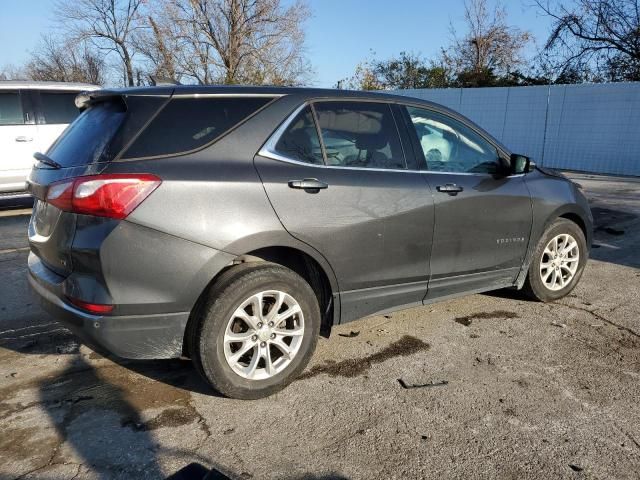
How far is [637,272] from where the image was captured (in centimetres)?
577

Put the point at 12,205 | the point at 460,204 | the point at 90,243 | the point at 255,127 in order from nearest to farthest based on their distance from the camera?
the point at 90,243 < the point at 255,127 < the point at 460,204 < the point at 12,205

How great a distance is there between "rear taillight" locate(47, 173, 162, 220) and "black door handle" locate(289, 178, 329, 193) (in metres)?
0.79

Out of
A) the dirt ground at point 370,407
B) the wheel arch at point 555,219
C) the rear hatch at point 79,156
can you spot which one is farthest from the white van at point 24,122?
the wheel arch at point 555,219

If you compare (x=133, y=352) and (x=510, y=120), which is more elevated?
(x=510, y=120)

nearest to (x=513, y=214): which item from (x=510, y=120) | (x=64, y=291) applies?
(x=64, y=291)

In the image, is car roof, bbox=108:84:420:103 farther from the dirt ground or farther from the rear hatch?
the dirt ground

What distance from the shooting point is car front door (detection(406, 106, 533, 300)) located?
12.5ft

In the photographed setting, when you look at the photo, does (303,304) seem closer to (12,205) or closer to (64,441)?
(64,441)

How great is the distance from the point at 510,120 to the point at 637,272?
1358 centimetres

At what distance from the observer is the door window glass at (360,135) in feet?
11.2

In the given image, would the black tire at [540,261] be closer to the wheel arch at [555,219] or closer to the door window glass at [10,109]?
the wheel arch at [555,219]

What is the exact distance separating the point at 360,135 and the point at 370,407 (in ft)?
5.84

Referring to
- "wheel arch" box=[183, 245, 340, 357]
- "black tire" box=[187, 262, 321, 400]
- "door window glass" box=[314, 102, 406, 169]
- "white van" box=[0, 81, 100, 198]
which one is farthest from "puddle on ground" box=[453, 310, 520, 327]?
"white van" box=[0, 81, 100, 198]

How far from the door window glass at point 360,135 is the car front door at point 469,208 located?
8.6 inches
